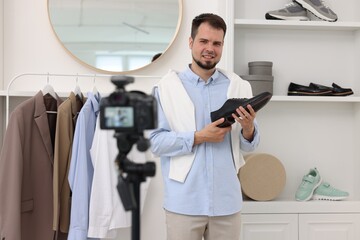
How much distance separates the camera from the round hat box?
2.37m

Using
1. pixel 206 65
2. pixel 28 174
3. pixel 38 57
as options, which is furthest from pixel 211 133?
pixel 38 57

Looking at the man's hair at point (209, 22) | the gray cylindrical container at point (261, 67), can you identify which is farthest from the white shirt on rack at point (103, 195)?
the gray cylindrical container at point (261, 67)

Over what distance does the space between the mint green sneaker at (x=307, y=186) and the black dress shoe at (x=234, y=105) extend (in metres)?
0.91

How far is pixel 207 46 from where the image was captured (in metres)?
1.83

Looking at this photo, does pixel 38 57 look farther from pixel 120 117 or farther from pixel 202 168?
pixel 120 117

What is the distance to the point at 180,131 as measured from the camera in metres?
1.83

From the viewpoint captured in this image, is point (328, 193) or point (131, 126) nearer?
point (131, 126)

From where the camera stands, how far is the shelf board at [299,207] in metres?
2.36

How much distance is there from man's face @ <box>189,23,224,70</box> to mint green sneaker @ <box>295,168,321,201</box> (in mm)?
1006

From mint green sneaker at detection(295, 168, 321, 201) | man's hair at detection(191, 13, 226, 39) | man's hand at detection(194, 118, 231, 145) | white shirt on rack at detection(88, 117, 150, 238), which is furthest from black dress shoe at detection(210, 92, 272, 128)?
mint green sneaker at detection(295, 168, 321, 201)

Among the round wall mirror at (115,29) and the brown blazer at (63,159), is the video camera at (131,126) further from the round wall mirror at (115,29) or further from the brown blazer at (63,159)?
the round wall mirror at (115,29)

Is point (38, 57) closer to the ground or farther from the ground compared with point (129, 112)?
farther from the ground

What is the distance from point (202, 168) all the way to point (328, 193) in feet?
3.27

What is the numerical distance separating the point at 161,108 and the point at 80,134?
1.44 feet
